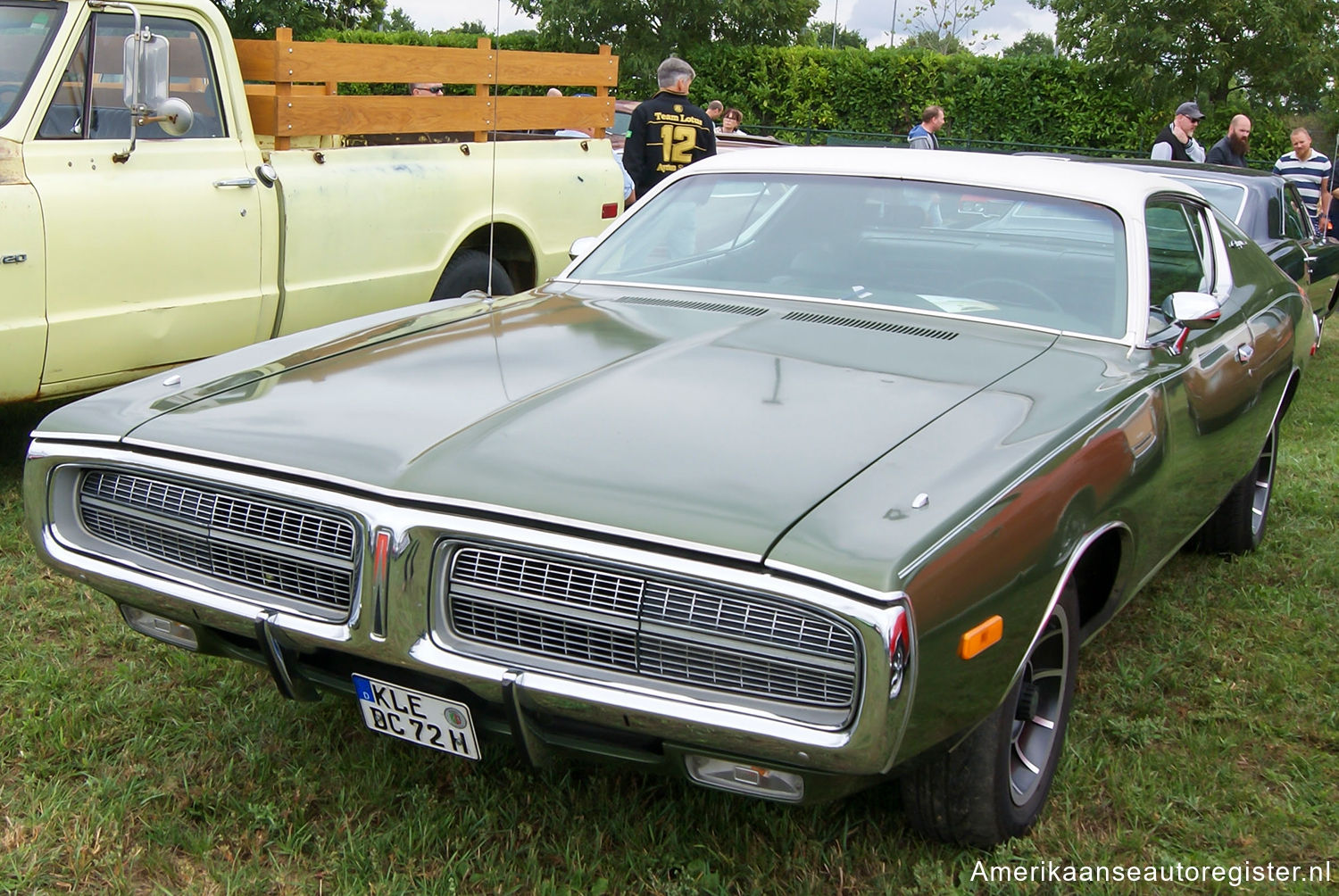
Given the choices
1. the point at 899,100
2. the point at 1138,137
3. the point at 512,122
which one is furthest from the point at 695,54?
the point at 512,122

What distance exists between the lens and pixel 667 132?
26.4 ft

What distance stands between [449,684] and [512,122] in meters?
4.71

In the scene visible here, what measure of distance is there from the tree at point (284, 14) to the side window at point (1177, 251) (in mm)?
16216

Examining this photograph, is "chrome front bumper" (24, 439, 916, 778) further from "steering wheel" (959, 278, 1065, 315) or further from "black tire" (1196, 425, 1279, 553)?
"black tire" (1196, 425, 1279, 553)

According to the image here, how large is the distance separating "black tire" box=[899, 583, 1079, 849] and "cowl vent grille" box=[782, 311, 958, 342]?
2.76 ft

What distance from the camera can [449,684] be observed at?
241 cm

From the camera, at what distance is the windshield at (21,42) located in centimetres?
482

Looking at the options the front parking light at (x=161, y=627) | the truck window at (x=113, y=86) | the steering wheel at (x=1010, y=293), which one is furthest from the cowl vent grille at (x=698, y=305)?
the truck window at (x=113, y=86)

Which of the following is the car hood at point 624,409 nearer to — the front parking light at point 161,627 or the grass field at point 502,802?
the front parking light at point 161,627

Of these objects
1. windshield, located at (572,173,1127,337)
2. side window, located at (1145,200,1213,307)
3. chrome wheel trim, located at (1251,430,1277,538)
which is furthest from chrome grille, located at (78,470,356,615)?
chrome wheel trim, located at (1251,430,1277,538)

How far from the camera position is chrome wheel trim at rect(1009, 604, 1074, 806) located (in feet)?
9.07

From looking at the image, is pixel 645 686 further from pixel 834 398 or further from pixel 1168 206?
pixel 1168 206

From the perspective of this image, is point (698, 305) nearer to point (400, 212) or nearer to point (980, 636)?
point (980, 636)

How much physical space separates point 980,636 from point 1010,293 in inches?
60.8
